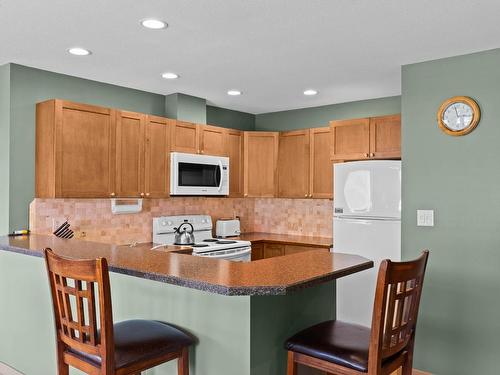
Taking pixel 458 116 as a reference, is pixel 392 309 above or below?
below

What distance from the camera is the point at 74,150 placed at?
3.51 metres

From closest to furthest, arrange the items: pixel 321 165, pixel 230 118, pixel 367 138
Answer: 1. pixel 367 138
2. pixel 321 165
3. pixel 230 118

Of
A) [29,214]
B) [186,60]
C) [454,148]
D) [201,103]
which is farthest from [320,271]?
[201,103]

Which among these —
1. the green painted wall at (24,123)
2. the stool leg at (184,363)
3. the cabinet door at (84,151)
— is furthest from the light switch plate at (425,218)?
the green painted wall at (24,123)

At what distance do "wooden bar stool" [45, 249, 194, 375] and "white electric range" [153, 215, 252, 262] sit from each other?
2.04 metres

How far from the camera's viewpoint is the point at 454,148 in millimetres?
3199

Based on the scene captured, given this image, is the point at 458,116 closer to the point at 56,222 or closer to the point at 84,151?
the point at 84,151

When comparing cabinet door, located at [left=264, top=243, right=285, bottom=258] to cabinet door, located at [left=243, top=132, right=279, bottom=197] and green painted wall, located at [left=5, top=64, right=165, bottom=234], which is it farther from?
green painted wall, located at [left=5, top=64, right=165, bottom=234]

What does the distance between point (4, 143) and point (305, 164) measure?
300 cm

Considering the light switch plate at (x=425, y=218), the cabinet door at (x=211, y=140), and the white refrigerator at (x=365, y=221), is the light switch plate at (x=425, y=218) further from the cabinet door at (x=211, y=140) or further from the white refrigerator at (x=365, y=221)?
the cabinet door at (x=211, y=140)

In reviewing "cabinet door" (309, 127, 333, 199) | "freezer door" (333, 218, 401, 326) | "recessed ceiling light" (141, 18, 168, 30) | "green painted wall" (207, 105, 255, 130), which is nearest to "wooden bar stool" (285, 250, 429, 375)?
"freezer door" (333, 218, 401, 326)

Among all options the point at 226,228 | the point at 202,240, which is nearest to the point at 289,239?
the point at 226,228

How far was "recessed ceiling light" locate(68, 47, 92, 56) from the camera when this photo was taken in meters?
3.10

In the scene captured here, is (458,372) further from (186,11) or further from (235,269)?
(186,11)
